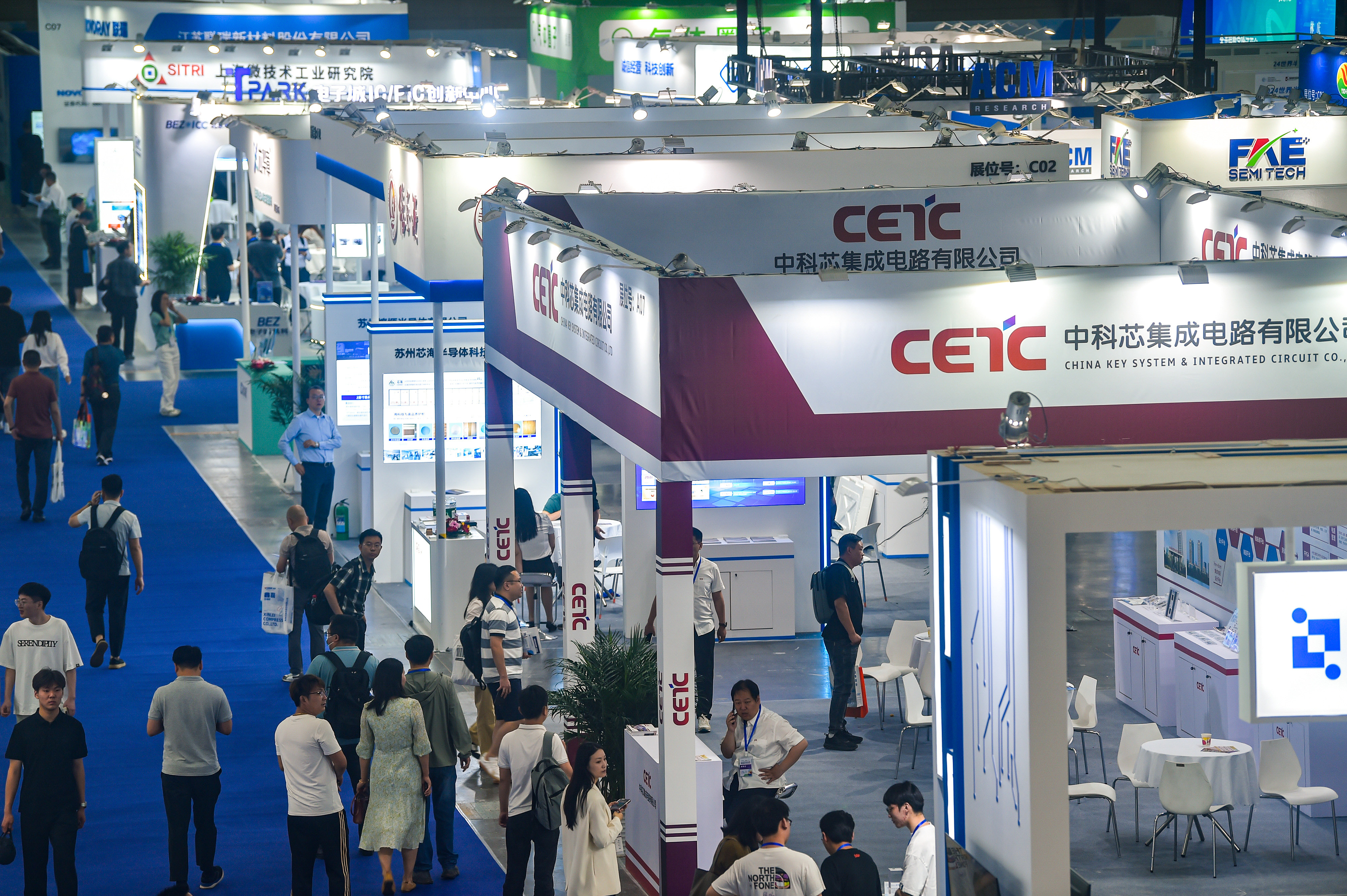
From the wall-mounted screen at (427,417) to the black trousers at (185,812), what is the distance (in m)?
5.83

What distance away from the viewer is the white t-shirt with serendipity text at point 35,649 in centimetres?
920

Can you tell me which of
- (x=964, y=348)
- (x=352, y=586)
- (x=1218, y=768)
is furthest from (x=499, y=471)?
(x=1218, y=768)

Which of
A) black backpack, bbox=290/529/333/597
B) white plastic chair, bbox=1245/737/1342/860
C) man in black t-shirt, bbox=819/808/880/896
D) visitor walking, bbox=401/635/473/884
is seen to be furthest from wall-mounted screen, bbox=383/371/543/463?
man in black t-shirt, bbox=819/808/880/896

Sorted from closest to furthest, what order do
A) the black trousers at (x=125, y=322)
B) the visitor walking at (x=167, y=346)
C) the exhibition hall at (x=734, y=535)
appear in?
the exhibition hall at (x=734, y=535) → the visitor walking at (x=167, y=346) → the black trousers at (x=125, y=322)

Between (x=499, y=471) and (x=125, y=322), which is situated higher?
(x=125, y=322)

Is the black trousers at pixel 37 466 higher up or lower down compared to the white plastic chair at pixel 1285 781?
higher up

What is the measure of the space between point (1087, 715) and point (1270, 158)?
706 cm

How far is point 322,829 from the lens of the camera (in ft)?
25.5

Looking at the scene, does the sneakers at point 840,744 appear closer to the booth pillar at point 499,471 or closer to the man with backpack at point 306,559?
the booth pillar at point 499,471

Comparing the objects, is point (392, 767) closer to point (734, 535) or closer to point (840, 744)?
point (840, 744)

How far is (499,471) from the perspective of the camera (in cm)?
1098

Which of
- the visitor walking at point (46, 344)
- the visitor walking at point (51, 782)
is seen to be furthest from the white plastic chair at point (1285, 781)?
the visitor walking at point (46, 344)

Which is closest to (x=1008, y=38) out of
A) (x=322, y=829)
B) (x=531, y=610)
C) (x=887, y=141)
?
(x=887, y=141)

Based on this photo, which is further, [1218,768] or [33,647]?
[33,647]
